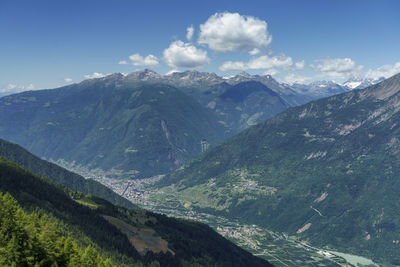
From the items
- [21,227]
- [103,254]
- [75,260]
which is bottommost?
[103,254]

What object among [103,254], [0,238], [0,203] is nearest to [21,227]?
[0,238]

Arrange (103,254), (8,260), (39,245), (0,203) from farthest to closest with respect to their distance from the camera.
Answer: (103,254) → (0,203) → (39,245) → (8,260)

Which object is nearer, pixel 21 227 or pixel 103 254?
pixel 21 227

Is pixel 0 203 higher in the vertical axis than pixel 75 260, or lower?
higher

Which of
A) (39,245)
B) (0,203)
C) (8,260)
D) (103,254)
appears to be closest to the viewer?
(8,260)

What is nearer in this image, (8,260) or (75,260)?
(8,260)

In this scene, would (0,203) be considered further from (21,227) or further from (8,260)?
(8,260)

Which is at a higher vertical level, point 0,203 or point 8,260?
point 0,203

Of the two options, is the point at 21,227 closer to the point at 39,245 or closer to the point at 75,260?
the point at 39,245
